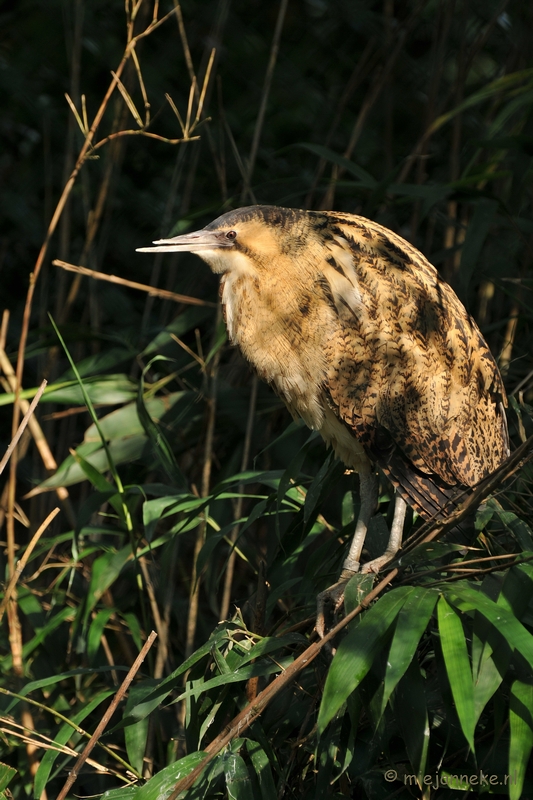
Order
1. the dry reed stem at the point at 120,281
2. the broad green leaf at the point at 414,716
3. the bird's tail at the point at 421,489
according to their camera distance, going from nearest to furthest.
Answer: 1. the broad green leaf at the point at 414,716
2. the bird's tail at the point at 421,489
3. the dry reed stem at the point at 120,281

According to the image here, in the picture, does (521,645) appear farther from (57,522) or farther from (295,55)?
(295,55)

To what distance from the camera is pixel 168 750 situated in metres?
1.75

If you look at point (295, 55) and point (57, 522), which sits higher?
point (295, 55)

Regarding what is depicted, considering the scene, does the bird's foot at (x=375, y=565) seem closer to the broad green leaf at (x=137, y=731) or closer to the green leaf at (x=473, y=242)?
the broad green leaf at (x=137, y=731)

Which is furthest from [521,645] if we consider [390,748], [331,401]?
[331,401]

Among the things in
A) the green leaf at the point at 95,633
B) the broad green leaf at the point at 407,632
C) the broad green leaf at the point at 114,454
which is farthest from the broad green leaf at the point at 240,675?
the broad green leaf at the point at 114,454

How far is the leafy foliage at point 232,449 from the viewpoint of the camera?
1.21 metres

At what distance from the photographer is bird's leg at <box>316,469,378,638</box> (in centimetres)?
140

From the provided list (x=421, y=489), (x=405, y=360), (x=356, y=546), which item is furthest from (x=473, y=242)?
(x=356, y=546)

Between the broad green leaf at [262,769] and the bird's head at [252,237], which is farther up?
the bird's head at [252,237]

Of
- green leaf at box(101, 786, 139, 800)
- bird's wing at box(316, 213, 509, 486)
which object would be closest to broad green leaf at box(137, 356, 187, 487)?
bird's wing at box(316, 213, 509, 486)

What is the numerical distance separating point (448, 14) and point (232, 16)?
0.79 meters

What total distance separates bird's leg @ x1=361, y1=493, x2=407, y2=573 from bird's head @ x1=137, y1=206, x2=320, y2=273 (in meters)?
0.46

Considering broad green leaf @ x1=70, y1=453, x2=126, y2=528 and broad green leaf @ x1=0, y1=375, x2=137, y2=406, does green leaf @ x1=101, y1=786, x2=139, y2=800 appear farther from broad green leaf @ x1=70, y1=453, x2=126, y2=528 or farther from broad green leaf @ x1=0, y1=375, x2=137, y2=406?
broad green leaf @ x1=0, y1=375, x2=137, y2=406
